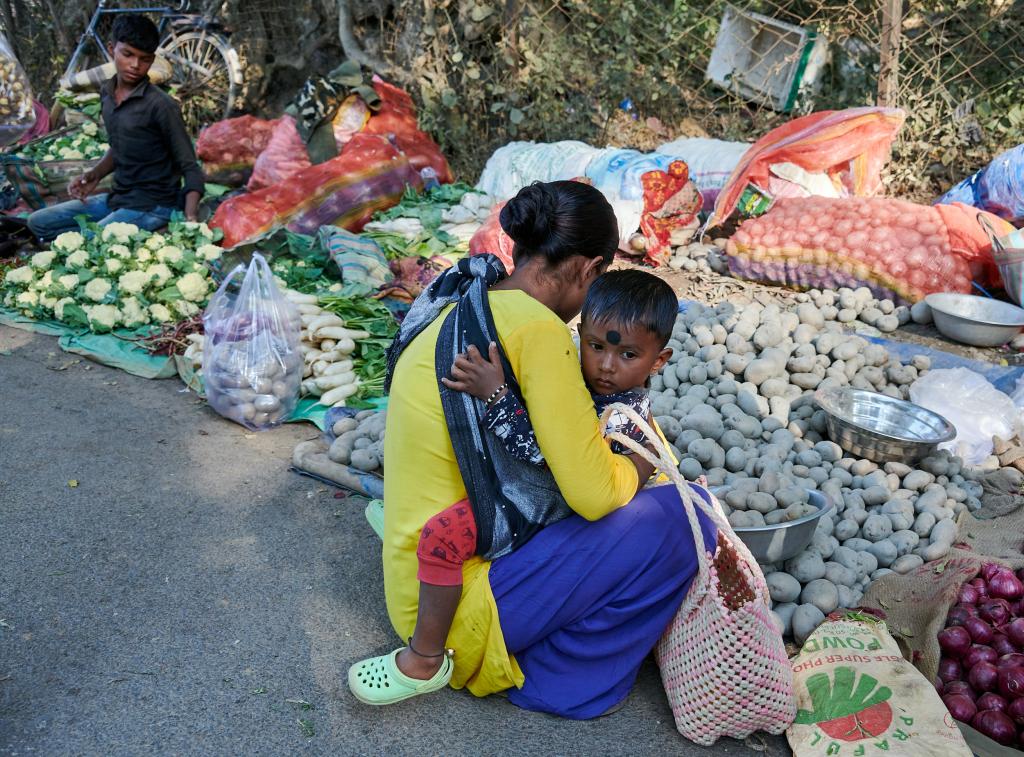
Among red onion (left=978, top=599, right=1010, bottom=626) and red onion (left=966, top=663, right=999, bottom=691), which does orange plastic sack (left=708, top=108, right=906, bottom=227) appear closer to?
red onion (left=978, top=599, right=1010, bottom=626)

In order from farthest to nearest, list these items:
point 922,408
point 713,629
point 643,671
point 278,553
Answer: point 922,408, point 278,553, point 643,671, point 713,629

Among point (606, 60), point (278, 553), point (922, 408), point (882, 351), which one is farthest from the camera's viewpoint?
point (606, 60)

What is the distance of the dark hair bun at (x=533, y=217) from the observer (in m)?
1.71

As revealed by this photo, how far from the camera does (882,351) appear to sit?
11.9 ft

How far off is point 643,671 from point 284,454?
1.84 meters

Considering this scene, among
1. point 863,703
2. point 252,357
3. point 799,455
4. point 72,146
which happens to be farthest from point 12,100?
point 72,146

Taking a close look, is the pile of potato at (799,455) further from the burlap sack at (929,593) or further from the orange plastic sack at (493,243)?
the orange plastic sack at (493,243)

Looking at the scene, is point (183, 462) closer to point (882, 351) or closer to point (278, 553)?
point (278, 553)

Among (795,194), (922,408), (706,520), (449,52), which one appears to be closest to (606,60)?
(449,52)

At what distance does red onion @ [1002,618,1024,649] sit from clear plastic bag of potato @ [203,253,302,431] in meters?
2.84

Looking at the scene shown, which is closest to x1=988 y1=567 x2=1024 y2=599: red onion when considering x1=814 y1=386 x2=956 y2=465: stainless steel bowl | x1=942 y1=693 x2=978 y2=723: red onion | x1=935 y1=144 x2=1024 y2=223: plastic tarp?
x1=942 y1=693 x2=978 y2=723: red onion

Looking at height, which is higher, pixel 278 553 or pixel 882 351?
pixel 882 351

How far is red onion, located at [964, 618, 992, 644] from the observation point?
2.10m

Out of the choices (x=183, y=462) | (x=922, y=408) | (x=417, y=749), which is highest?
(x=922, y=408)
